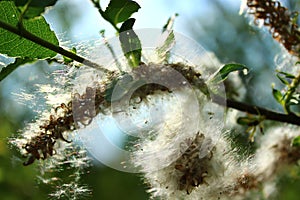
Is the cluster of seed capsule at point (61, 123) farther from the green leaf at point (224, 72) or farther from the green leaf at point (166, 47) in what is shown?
the green leaf at point (224, 72)

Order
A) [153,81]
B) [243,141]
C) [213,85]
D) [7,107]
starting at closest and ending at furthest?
1. [153,81]
2. [213,85]
3. [243,141]
4. [7,107]

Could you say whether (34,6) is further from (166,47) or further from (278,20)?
(278,20)

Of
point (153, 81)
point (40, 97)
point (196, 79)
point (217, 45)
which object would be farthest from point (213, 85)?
point (217, 45)

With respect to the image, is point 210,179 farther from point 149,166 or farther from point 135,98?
point 135,98

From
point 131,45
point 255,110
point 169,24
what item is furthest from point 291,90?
point 131,45

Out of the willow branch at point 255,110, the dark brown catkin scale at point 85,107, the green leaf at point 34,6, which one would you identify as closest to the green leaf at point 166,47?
the dark brown catkin scale at point 85,107

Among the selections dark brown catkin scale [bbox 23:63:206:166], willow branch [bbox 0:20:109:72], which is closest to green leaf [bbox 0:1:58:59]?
willow branch [bbox 0:20:109:72]
